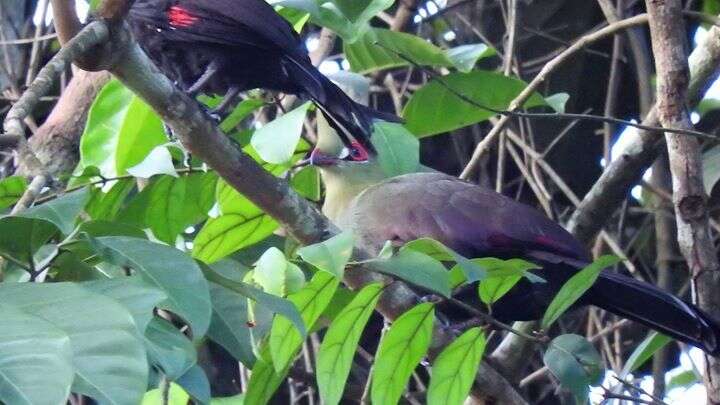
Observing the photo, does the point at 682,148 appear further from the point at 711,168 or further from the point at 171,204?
the point at 171,204

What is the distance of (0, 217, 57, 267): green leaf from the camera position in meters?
1.67

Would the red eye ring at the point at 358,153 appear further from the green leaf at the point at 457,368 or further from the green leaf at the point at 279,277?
the green leaf at the point at 279,277

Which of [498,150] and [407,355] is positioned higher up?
[407,355]

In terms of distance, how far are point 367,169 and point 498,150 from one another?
78cm

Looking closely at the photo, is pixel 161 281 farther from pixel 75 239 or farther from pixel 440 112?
pixel 440 112

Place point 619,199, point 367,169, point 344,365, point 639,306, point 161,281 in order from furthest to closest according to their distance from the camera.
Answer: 1. point 367,169
2. point 619,199
3. point 639,306
4. point 344,365
5. point 161,281

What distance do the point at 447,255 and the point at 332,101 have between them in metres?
1.20

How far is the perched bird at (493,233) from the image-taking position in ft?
9.92

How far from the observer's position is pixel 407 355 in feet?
7.18

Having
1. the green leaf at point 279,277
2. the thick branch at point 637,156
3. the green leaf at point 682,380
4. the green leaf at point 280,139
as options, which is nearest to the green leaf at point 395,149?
the green leaf at point 280,139

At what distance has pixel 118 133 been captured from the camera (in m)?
2.88

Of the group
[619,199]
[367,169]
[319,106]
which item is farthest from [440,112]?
[367,169]

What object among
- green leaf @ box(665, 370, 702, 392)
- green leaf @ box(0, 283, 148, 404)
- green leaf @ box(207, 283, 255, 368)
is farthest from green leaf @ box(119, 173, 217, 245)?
green leaf @ box(665, 370, 702, 392)

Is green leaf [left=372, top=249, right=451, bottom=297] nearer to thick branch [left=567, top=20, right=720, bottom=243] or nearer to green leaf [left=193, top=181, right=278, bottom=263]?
green leaf [left=193, top=181, right=278, bottom=263]
